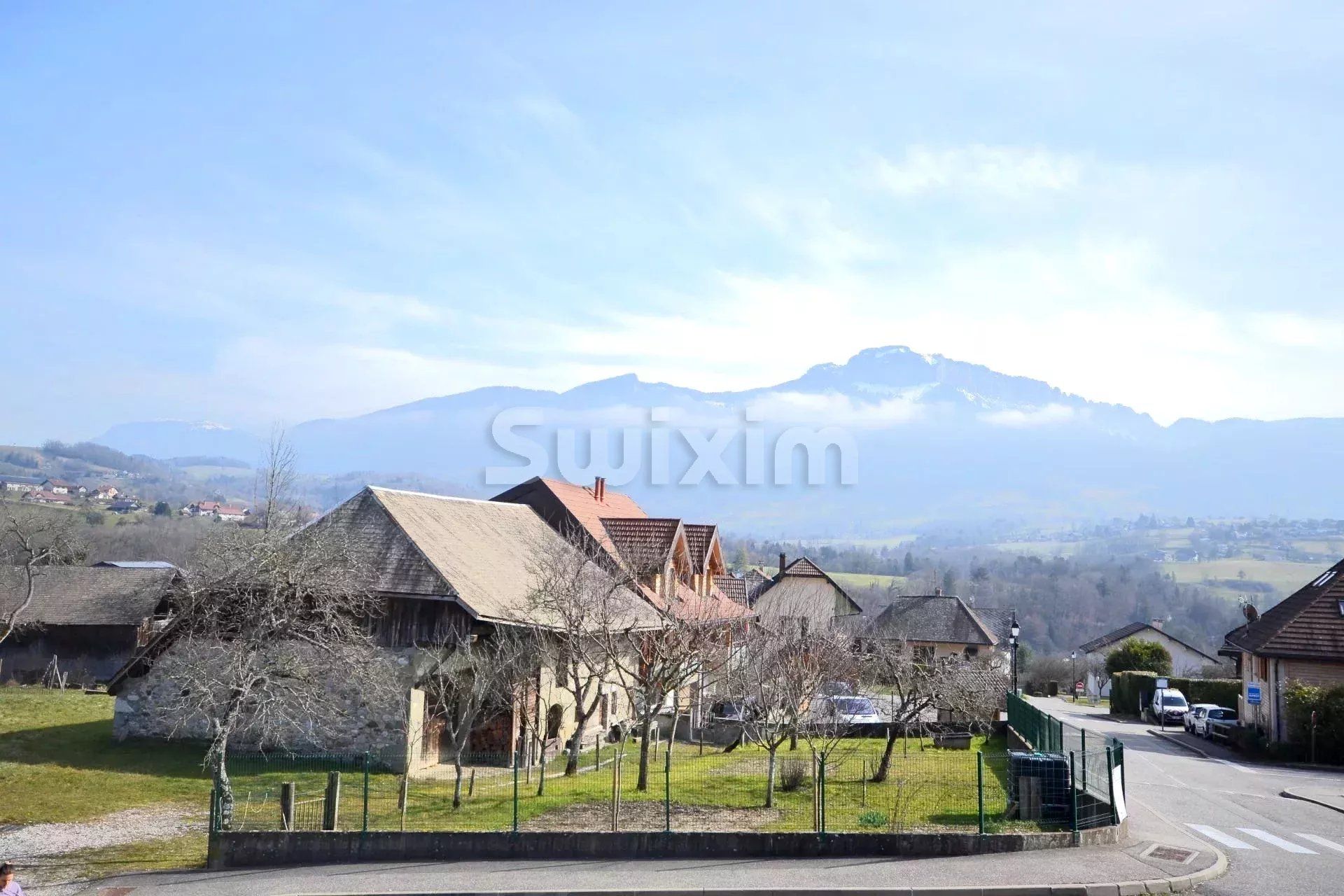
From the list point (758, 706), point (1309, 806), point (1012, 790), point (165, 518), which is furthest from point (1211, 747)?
point (165, 518)

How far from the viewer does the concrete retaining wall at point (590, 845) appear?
60.8 feet

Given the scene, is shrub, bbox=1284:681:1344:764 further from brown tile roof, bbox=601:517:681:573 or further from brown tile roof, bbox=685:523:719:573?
brown tile roof, bbox=685:523:719:573

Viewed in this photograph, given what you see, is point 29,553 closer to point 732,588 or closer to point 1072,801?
point 732,588

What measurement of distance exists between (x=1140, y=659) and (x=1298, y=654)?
110 feet

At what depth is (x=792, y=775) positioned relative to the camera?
23984mm

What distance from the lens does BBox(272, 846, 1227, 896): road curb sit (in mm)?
16219

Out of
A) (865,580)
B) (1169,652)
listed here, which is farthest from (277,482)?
(865,580)

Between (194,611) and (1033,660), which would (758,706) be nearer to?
(194,611)

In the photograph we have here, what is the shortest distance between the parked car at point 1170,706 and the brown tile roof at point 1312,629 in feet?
37.8

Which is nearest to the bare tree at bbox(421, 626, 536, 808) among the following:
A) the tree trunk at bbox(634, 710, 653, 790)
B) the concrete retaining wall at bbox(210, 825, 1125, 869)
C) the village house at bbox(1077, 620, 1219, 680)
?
the tree trunk at bbox(634, 710, 653, 790)

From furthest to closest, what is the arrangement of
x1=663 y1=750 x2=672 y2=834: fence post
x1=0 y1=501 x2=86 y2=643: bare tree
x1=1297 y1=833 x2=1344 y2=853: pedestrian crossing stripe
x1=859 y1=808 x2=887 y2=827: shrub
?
x1=0 y1=501 x2=86 y2=643: bare tree → x1=1297 y1=833 x2=1344 y2=853: pedestrian crossing stripe → x1=859 y1=808 x2=887 y2=827: shrub → x1=663 y1=750 x2=672 y2=834: fence post

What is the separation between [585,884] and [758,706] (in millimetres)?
11262

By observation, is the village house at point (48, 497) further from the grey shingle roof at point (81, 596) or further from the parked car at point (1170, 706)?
the parked car at point (1170, 706)

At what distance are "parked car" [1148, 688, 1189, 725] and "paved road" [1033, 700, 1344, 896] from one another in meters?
11.9
